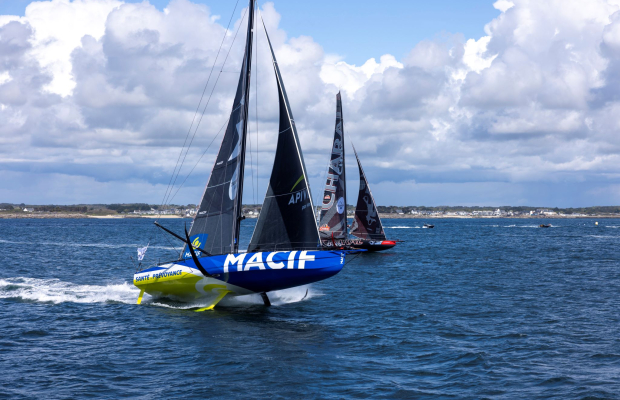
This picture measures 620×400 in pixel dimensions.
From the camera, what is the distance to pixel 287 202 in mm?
21000

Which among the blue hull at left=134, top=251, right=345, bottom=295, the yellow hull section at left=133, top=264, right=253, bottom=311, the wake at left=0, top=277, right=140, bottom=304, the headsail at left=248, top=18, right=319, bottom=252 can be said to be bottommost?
the wake at left=0, top=277, right=140, bottom=304

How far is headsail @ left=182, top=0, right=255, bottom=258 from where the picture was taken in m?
22.1

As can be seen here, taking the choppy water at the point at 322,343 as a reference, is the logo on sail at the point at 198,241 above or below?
above

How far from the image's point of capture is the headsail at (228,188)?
72.4ft

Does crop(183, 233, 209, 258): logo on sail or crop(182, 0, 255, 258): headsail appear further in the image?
crop(183, 233, 209, 258): logo on sail

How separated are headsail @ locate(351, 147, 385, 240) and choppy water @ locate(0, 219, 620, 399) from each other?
70.0ft

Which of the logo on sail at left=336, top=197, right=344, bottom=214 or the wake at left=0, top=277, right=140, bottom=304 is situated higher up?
the logo on sail at left=336, top=197, right=344, bottom=214

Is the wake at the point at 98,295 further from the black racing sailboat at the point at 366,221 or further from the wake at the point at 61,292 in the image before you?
the black racing sailboat at the point at 366,221

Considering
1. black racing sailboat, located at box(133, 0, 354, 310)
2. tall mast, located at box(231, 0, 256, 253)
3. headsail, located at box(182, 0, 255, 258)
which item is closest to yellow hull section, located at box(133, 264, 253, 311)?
black racing sailboat, located at box(133, 0, 354, 310)

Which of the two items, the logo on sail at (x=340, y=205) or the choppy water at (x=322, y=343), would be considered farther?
the logo on sail at (x=340, y=205)

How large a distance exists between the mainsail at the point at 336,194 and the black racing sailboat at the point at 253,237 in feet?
87.8

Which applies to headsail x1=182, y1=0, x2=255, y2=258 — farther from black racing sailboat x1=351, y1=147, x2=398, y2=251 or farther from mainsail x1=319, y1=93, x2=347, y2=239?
black racing sailboat x1=351, y1=147, x2=398, y2=251

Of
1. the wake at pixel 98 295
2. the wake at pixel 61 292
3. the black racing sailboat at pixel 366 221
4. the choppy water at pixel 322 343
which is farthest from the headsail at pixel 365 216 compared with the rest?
the wake at pixel 61 292

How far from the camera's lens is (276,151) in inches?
A: 843
